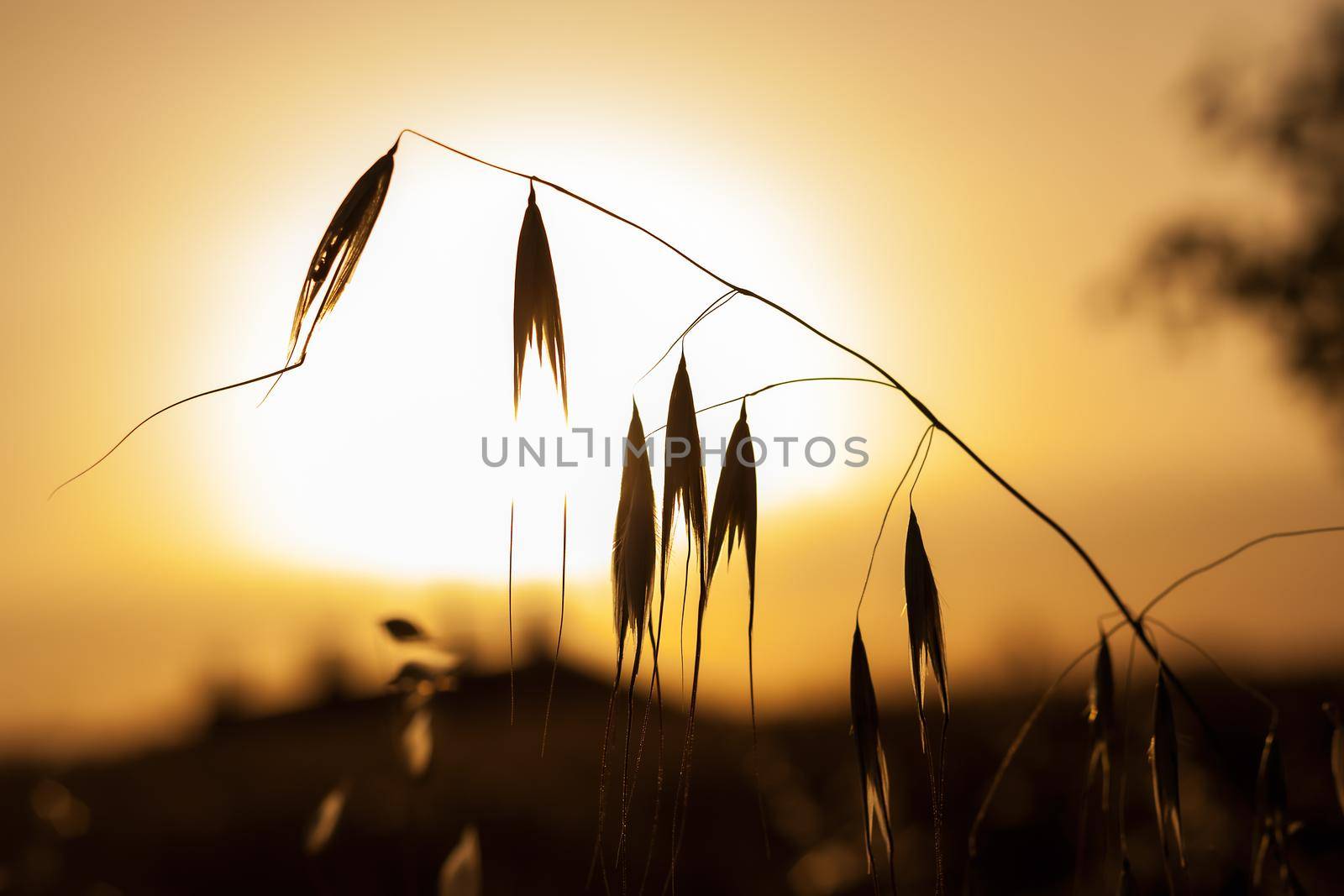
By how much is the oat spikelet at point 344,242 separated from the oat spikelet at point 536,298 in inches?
5.6

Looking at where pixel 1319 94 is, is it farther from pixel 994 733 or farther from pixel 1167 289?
pixel 994 733

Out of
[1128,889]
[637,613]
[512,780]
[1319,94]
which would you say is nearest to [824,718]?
[512,780]

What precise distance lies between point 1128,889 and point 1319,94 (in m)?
7.21

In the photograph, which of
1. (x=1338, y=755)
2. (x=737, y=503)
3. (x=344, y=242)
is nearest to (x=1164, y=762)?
(x=1338, y=755)

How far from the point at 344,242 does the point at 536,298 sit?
19 centimetres

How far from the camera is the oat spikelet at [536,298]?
2.98ft

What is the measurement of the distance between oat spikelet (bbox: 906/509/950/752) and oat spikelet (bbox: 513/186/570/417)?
0.39 m

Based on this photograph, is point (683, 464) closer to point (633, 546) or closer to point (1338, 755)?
point (633, 546)

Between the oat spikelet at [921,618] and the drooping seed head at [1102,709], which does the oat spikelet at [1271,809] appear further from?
the oat spikelet at [921,618]

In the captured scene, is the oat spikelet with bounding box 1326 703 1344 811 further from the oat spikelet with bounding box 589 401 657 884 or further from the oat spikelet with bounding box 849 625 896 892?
the oat spikelet with bounding box 589 401 657 884

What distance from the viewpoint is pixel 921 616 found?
0.98m

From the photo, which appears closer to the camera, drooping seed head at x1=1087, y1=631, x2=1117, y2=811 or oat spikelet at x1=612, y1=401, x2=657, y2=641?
oat spikelet at x1=612, y1=401, x2=657, y2=641

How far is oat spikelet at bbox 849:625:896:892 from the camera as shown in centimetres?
95

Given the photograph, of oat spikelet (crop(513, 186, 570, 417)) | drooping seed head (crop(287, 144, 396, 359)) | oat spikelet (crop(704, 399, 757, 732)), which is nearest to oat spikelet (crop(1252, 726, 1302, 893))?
oat spikelet (crop(704, 399, 757, 732))
